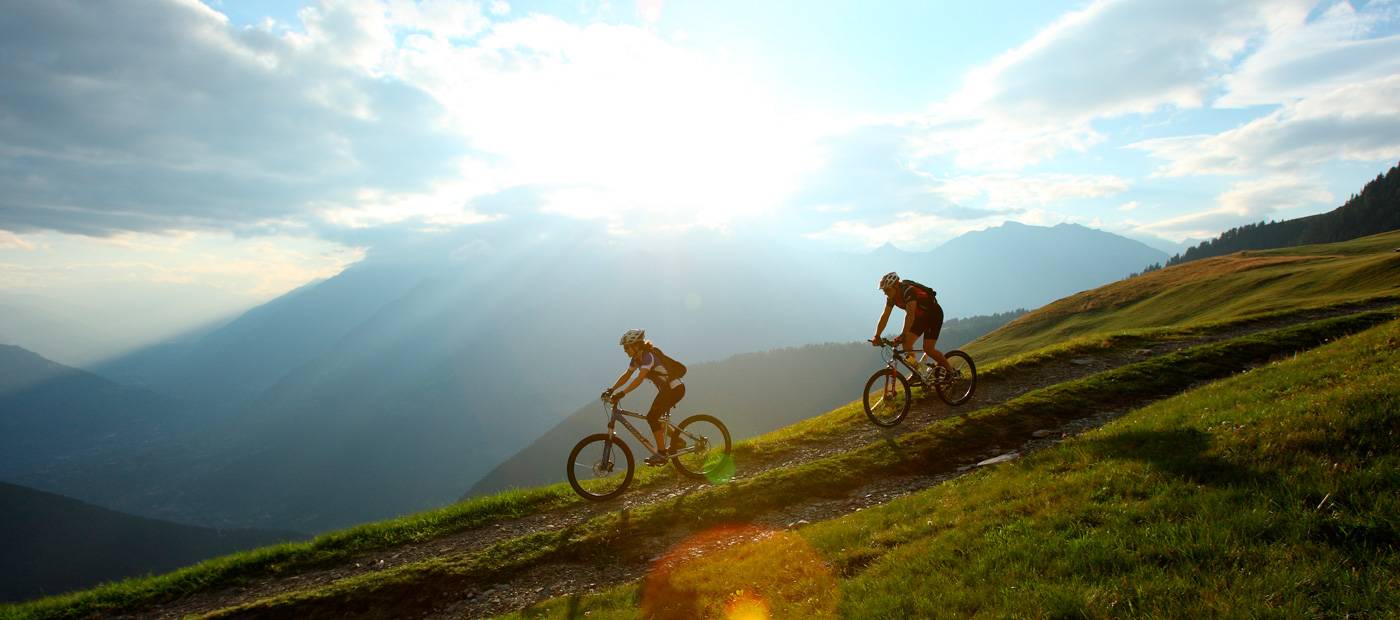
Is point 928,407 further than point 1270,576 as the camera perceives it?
Yes

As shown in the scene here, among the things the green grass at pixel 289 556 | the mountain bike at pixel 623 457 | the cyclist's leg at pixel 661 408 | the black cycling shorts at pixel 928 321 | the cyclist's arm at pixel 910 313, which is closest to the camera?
the green grass at pixel 289 556

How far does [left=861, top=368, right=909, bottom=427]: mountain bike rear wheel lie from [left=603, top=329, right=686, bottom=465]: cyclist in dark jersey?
7.27 meters

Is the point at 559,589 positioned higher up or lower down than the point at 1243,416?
lower down

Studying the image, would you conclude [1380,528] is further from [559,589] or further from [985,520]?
[559,589]

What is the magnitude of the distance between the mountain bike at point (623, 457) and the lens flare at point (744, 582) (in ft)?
13.7

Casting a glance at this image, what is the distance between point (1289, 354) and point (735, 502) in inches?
923

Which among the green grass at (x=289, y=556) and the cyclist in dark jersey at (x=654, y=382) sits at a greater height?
the cyclist in dark jersey at (x=654, y=382)

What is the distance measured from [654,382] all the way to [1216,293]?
232ft

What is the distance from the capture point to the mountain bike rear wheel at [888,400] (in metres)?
19.0

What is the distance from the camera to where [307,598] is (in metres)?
11.6

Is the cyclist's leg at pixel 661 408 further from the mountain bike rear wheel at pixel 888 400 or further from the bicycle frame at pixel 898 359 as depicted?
the bicycle frame at pixel 898 359

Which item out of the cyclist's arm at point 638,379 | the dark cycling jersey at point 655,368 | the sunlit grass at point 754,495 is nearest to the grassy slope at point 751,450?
the sunlit grass at point 754,495

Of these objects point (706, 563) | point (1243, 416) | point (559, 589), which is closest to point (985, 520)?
point (706, 563)

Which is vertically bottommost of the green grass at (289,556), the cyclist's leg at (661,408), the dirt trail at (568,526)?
the dirt trail at (568,526)
